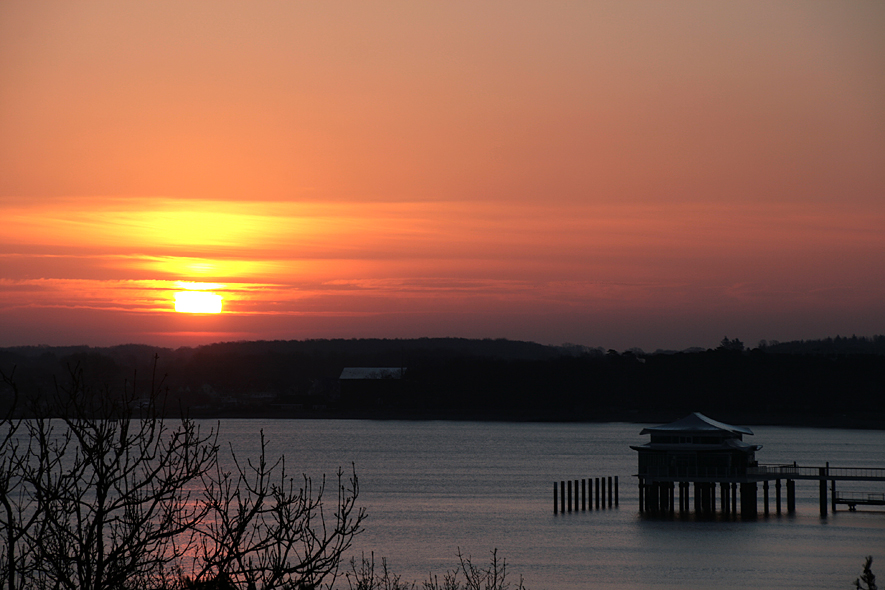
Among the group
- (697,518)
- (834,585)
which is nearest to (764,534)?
(697,518)

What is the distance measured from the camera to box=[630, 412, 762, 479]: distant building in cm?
5897

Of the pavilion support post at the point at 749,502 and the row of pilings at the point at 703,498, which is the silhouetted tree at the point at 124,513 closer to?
the row of pilings at the point at 703,498

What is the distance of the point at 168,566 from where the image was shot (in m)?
41.6

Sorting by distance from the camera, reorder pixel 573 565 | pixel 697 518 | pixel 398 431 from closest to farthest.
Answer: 1. pixel 573 565
2. pixel 697 518
3. pixel 398 431

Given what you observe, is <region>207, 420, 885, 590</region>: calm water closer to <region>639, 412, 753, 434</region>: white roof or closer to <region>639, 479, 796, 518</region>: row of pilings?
<region>639, 479, 796, 518</region>: row of pilings

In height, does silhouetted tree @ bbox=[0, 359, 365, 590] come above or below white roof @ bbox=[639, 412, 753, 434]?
above

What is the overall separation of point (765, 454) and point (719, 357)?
6071 centimetres

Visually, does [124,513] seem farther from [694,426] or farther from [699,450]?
[699,450]

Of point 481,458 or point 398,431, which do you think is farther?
point 398,431

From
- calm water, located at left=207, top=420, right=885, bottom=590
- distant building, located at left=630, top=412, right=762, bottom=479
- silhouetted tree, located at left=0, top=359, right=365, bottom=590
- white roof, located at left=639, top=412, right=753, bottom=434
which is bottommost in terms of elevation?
calm water, located at left=207, top=420, right=885, bottom=590

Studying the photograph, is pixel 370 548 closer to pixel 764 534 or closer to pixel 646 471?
pixel 646 471

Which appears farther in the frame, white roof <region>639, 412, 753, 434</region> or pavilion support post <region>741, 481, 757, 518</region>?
pavilion support post <region>741, 481, 757, 518</region>

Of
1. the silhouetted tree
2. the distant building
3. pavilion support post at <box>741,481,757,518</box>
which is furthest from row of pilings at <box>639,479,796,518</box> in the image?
the silhouetted tree

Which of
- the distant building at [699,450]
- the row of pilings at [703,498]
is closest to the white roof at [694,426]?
the distant building at [699,450]
